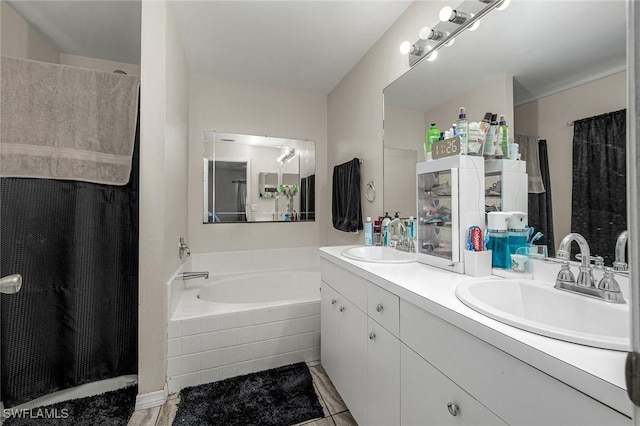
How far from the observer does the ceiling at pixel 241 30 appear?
5.83ft

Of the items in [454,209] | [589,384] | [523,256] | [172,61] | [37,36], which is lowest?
[589,384]

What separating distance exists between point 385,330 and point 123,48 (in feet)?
9.37

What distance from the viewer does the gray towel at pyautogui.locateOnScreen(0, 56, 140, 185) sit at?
4.68ft

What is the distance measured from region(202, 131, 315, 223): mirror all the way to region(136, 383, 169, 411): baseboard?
148cm

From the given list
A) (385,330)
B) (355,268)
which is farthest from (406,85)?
(385,330)

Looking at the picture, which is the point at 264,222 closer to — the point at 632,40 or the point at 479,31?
the point at 479,31

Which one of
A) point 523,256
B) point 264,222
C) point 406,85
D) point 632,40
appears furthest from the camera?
point 264,222

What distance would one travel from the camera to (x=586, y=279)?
819mm

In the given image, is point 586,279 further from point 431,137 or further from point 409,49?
point 409,49

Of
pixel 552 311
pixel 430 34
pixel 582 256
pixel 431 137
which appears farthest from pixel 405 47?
pixel 552 311

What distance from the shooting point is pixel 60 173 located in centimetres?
151

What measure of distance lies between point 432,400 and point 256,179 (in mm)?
2436

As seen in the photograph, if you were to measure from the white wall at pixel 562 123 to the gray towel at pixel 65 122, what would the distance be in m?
2.05

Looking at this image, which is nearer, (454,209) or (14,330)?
(454,209)
